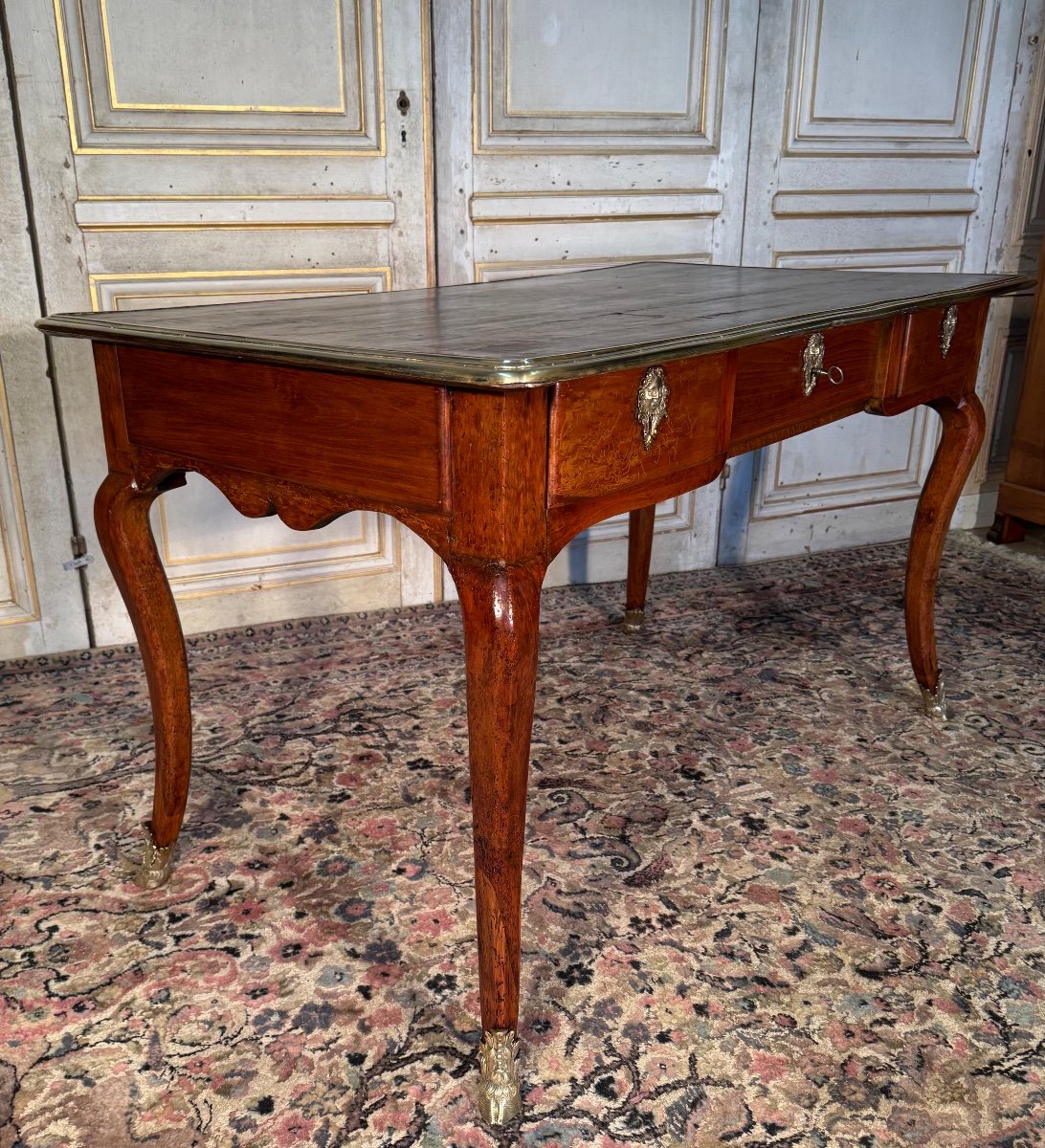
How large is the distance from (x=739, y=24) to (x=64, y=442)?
221 cm

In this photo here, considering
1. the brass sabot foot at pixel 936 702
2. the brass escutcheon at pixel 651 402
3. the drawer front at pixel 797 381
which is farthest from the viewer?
the brass sabot foot at pixel 936 702

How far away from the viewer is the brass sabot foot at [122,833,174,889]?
180 cm

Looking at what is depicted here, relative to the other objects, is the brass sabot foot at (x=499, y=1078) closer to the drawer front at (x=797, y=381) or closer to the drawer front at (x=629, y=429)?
the drawer front at (x=629, y=429)

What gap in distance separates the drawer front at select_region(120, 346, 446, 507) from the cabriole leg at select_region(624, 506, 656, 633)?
1.48m

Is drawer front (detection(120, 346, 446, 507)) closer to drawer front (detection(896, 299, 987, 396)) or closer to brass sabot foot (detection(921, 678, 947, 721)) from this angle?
drawer front (detection(896, 299, 987, 396))

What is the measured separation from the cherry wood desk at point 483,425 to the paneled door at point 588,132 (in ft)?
3.53

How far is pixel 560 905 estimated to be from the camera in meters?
1.75

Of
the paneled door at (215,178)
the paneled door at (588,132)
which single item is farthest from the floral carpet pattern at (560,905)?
the paneled door at (588,132)

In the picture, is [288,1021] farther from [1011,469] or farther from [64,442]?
[1011,469]

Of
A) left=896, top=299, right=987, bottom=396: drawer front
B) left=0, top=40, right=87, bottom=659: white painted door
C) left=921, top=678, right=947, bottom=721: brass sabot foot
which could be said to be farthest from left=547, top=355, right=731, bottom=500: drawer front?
left=0, top=40, right=87, bottom=659: white painted door

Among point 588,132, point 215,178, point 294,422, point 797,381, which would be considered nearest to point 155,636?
point 294,422

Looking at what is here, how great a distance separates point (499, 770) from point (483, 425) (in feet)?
1.36

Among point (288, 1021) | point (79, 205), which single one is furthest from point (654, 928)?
point (79, 205)

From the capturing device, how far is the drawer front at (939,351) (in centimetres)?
202
